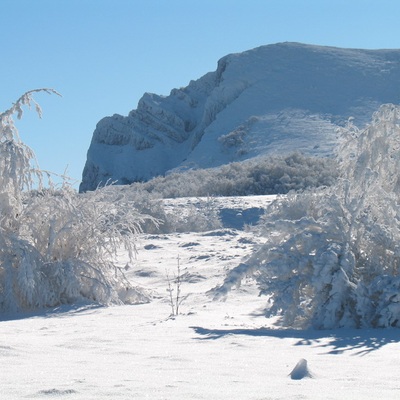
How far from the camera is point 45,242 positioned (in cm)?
1020

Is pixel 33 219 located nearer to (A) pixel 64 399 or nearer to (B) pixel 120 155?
(A) pixel 64 399

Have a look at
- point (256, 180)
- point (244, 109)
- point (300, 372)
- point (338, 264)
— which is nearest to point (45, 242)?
point (338, 264)

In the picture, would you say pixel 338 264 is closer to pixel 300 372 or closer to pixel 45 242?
pixel 300 372

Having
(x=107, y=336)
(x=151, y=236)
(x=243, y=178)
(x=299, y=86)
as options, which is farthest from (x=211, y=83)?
(x=107, y=336)

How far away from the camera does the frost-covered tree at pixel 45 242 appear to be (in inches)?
377

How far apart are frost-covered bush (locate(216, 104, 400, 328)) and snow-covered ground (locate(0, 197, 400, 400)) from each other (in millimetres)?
282

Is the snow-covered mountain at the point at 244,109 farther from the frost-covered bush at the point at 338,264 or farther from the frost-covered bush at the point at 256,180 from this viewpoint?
the frost-covered bush at the point at 338,264

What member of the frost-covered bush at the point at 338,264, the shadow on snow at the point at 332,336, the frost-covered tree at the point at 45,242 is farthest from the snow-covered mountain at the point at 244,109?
the shadow on snow at the point at 332,336

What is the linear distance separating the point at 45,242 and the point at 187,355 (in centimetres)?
478

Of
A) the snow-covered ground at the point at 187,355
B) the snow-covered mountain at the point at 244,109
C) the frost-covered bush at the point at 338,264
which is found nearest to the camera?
the snow-covered ground at the point at 187,355

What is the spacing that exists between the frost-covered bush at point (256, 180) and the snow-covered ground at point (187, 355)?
16.2 m

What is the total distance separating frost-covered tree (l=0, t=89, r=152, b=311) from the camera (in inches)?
377

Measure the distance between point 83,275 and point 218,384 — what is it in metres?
5.58

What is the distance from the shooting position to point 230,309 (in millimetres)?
9289
